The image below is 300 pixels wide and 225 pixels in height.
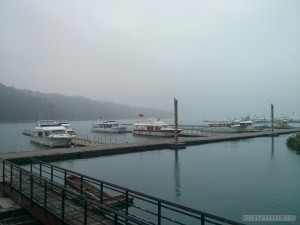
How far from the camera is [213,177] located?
2948 centimetres

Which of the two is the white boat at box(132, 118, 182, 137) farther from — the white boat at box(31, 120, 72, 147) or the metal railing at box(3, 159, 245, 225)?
the metal railing at box(3, 159, 245, 225)

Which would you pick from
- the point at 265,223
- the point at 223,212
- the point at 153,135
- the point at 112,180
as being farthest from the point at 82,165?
the point at 153,135

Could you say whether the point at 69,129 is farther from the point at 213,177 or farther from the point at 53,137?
the point at 213,177

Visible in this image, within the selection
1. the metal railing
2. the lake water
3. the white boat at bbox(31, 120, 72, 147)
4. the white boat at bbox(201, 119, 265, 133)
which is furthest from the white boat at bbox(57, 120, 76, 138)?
the white boat at bbox(201, 119, 265, 133)

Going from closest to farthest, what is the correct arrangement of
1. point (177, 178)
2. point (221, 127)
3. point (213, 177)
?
1. point (177, 178)
2. point (213, 177)
3. point (221, 127)

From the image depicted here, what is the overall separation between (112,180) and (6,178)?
497 inches

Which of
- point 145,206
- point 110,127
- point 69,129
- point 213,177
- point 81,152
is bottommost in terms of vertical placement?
point 145,206

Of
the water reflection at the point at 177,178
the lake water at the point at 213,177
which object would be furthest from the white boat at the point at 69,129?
the water reflection at the point at 177,178

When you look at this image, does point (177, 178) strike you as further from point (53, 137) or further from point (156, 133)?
point (156, 133)

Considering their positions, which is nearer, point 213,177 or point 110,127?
point 213,177

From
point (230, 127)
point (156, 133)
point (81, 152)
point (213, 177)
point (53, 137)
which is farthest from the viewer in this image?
point (230, 127)

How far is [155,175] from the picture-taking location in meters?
30.8

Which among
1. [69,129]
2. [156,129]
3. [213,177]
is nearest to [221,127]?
[156,129]

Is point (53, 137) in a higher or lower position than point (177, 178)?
higher
